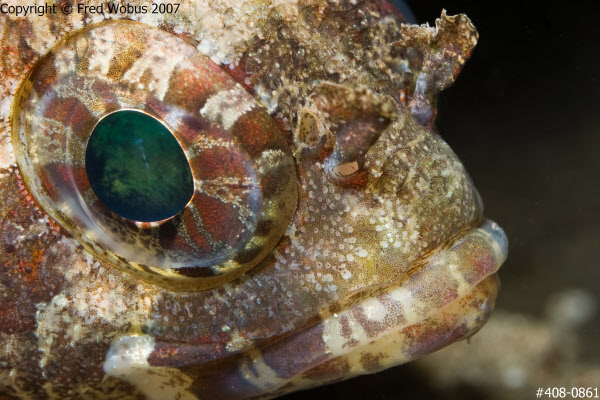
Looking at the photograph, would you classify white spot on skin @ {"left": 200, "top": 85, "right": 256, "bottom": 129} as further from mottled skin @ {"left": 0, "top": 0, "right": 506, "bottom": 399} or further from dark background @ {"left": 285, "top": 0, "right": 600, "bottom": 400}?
dark background @ {"left": 285, "top": 0, "right": 600, "bottom": 400}

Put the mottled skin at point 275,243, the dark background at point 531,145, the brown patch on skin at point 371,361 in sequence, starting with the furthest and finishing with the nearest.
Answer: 1. the dark background at point 531,145
2. the brown patch on skin at point 371,361
3. the mottled skin at point 275,243

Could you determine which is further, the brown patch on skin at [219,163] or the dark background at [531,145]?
the dark background at [531,145]

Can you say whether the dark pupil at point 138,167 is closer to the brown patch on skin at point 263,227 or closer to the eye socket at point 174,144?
the eye socket at point 174,144

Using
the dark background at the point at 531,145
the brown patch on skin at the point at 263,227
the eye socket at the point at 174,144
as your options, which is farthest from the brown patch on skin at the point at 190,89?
the dark background at the point at 531,145

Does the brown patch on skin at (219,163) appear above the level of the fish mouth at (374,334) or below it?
above

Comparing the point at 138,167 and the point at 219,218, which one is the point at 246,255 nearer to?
the point at 219,218

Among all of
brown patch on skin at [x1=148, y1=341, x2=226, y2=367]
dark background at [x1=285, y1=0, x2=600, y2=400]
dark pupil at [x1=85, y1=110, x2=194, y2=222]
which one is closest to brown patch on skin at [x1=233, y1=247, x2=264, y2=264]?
dark pupil at [x1=85, y1=110, x2=194, y2=222]

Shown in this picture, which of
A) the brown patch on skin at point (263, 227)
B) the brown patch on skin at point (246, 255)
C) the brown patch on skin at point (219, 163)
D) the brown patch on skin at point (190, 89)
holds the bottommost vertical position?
the brown patch on skin at point (246, 255)
